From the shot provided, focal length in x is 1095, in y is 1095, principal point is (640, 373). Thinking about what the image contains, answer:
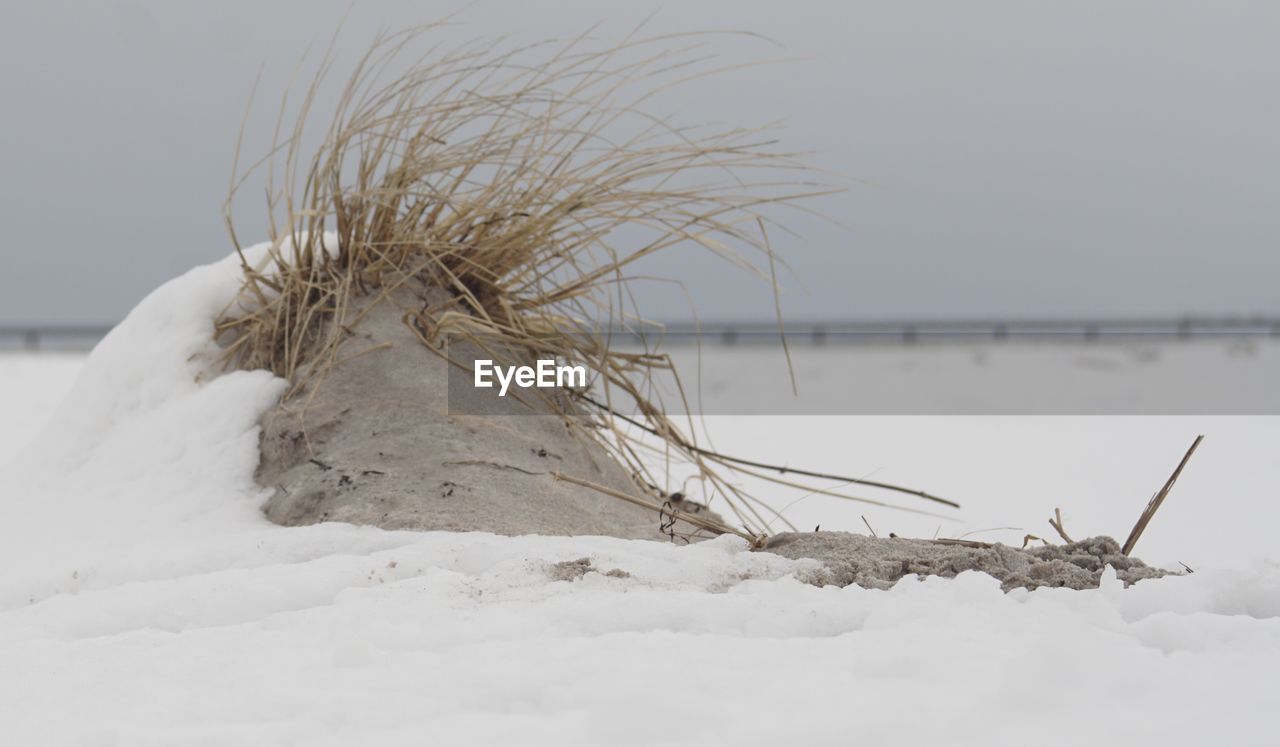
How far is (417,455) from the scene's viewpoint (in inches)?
79.5

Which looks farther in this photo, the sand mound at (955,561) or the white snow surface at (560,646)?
the sand mound at (955,561)

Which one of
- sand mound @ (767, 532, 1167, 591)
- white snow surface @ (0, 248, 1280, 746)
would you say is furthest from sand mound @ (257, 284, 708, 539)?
sand mound @ (767, 532, 1167, 591)

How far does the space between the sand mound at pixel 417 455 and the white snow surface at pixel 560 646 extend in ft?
0.45

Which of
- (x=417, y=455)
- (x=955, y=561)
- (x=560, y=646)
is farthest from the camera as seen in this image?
(x=417, y=455)

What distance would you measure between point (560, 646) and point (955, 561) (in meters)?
0.65

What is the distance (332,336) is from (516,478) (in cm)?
54

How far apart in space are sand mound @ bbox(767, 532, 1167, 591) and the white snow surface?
0.29 feet

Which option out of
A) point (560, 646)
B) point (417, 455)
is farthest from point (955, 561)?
point (417, 455)

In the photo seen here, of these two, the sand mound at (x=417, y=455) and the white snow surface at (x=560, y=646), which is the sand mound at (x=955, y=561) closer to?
the white snow surface at (x=560, y=646)

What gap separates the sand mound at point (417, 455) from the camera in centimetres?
188

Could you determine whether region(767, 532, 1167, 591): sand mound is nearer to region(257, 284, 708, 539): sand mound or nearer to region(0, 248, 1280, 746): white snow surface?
region(0, 248, 1280, 746): white snow surface

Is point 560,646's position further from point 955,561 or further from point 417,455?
point 417,455

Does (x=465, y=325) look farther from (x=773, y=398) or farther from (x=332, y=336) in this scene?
(x=773, y=398)

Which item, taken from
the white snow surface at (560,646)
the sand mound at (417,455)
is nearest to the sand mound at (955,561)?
the white snow surface at (560,646)
